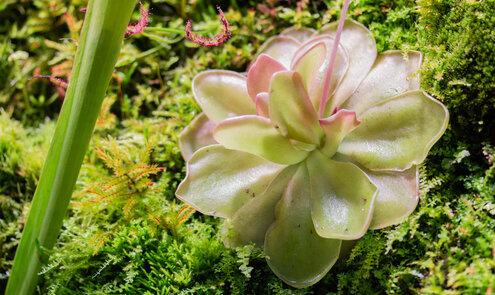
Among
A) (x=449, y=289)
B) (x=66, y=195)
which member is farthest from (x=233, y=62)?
(x=449, y=289)

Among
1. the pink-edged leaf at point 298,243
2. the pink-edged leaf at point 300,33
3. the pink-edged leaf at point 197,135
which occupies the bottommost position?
the pink-edged leaf at point 298,243

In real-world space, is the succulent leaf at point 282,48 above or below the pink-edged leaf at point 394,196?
above

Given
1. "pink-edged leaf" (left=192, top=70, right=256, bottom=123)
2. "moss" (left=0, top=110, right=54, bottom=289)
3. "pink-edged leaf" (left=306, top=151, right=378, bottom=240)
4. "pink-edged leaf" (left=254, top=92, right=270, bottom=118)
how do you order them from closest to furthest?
"pink-edged leaf" (left=306, top=151, right=378, bottom=240), "pink-edged leaf" (left=254, top=92, right=270, bottom=118), "pink-edged leaf" (left=192, top=70, right=256, bottom=123), "moss" (left=0, top=110, right=54, bottom=289)

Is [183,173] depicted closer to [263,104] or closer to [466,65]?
[263,104]

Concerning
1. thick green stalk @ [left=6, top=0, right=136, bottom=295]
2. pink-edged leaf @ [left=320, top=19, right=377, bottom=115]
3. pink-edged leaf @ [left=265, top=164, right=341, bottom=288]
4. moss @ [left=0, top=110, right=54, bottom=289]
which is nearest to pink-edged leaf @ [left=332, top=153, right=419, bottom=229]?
pink-edged leaf @ [left=265, top=164, right=341, bottom=288]

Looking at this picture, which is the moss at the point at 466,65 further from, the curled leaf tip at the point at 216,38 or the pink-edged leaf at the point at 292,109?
the curled leaf tip at the point at 216,38

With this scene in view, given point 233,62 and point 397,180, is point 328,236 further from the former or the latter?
point 233,62

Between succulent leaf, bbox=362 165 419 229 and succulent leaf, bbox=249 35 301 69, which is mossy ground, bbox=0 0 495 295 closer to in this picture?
succulent leaf, bbox=362 165 419 229

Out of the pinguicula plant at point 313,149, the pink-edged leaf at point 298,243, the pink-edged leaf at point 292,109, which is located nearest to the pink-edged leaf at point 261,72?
the pinguicula plant at point 313,149
